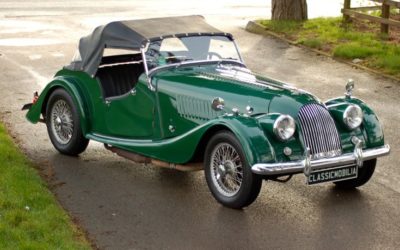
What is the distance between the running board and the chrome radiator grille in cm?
115

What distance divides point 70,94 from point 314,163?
3.24m

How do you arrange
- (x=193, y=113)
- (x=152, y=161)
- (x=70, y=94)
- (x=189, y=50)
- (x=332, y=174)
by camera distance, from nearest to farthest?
(x=332, y=174), (x=193, y=113), (x=152, y=161), (x=189, y=50), (x=70, y=94)

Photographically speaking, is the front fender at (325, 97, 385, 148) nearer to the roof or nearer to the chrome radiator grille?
the chrome radiator grille

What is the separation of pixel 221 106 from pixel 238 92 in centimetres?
28

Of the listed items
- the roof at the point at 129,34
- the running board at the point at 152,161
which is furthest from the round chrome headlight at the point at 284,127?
the roof at the point at 129,34

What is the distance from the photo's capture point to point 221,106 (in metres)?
7.78

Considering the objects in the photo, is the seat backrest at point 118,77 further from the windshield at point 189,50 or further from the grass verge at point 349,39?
the grass verge at point 349,39

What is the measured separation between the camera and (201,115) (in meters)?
8.10

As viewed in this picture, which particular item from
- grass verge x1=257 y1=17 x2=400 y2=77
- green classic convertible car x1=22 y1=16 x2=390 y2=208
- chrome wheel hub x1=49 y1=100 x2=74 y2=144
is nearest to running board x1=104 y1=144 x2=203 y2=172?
green classic convertible car x1=22 y1=16 x2=390 y2=208

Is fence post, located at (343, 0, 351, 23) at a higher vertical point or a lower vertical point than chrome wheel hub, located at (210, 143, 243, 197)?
lower

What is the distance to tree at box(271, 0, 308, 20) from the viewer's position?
18.5m

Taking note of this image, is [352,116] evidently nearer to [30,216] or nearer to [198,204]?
[198,204]

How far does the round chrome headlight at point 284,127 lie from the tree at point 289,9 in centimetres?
1137

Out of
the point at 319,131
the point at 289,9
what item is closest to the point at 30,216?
the point at 319,131
